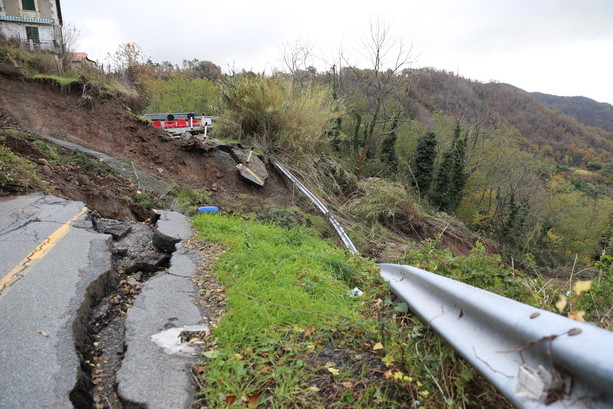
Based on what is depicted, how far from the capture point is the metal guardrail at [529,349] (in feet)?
3.75

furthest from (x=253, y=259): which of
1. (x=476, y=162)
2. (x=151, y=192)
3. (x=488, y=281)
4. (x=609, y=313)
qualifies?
(x=476, y=162)

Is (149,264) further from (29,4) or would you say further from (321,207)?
(29,4)

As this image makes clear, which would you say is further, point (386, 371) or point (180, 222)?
point (180, 222)

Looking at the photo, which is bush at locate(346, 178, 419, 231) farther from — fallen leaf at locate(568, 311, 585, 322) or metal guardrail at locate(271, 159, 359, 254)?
fallen leaf at locate(568, 311, 585, 322)

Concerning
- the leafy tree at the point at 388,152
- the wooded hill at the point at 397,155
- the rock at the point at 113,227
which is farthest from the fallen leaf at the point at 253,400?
the leafy tree at the point at 388,152

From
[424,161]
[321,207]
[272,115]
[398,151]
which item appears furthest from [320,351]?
[398,151]

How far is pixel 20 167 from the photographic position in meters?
5.18

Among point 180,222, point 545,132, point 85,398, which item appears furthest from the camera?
point 545,132

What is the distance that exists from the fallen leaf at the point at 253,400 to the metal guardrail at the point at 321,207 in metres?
3.28

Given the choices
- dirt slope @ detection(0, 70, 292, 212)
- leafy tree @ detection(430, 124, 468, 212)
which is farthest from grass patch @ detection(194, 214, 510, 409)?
leafy tree @ detection(430, 124, 468, 212)

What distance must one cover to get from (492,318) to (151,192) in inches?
248

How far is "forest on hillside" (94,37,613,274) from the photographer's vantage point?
9.62 m

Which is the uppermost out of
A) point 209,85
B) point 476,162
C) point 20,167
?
point 209,85

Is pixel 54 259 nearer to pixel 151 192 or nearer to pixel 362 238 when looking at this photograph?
pixel 151 192
